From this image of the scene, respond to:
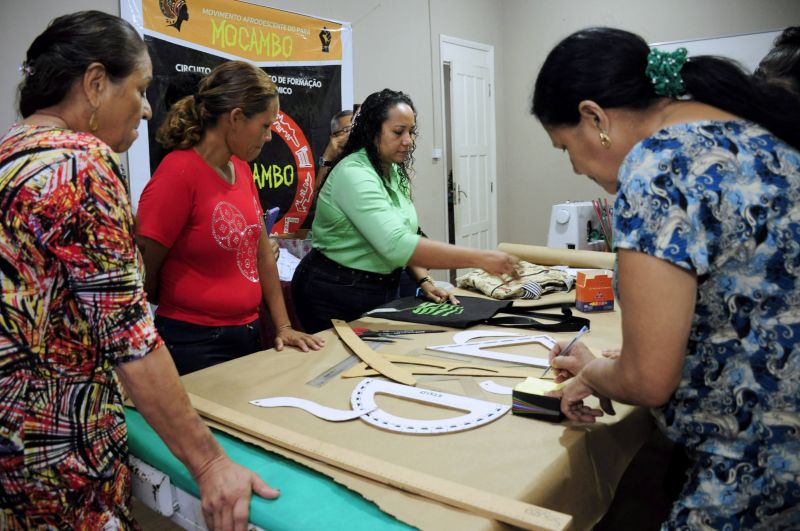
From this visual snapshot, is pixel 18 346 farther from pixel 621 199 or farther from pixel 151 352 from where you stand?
pixel 621 199

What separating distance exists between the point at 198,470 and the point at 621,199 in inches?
30.9

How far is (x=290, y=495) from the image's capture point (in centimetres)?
95

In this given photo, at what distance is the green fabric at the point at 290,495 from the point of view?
87cm

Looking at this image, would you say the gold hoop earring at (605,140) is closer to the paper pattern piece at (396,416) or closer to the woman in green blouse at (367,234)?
the paper pattern piece at (396,416)

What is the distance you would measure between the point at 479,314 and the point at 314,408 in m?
0.86

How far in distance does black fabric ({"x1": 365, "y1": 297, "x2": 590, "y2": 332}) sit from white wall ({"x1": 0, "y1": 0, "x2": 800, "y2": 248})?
1.89m

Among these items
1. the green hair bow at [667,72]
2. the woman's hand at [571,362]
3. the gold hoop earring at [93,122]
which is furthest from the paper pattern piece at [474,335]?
the gold hoop earring at [93,122]

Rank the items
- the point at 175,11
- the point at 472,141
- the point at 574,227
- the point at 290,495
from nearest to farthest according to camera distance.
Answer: the point at 290,495, the point at 175,11, the point at 574,227, the point at 472,141

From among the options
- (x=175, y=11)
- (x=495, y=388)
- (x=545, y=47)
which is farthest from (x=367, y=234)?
(x=545, y=47)

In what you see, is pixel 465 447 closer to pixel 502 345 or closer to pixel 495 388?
pixel 495 388

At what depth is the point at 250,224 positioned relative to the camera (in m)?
1.77

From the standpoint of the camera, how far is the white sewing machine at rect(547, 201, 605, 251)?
3.72 metres

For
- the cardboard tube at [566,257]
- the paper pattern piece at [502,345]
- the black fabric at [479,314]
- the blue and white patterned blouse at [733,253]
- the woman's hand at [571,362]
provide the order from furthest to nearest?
the cardboard tube at [566,257], the black fabric at [479,314], the paper pattern piece at [502,345], the woman's hand at [571,362], the blue and white patterned blouse at [733,253]

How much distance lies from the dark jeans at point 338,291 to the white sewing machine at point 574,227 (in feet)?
5.91
